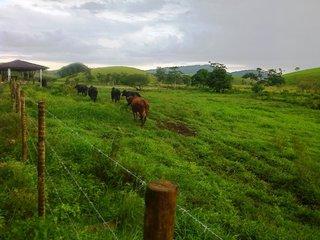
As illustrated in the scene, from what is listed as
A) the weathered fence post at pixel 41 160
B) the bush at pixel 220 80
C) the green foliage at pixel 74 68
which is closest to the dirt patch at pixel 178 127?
the weathered fence post at pixel 41 160

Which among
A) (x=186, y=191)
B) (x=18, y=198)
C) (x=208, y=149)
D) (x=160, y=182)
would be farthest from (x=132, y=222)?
(x=208, y=149)

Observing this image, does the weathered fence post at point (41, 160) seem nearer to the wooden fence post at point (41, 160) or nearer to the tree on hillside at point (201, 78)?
the wooden fence post at point (41, 160)

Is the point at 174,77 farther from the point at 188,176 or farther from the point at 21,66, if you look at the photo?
the point at 188,176

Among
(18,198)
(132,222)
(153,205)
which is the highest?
(153,205)

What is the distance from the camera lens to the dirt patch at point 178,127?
67.1 ft

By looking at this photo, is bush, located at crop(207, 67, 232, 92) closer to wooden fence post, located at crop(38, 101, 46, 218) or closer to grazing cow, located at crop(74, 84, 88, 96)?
grazing cow, located at crop(74, 84, 88, 96)

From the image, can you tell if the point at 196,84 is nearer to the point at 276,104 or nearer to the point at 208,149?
the point at 276,104

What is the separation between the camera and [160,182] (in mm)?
3029

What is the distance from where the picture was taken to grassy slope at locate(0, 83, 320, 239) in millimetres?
8188

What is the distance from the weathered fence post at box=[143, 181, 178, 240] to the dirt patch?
1708 centimetres

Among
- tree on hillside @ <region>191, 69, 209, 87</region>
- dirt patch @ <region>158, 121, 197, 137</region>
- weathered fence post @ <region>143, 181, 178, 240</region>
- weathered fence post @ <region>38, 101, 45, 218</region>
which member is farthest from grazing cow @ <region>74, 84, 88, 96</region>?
tree on hillside @ <region>191, 69, 209, 87</region>

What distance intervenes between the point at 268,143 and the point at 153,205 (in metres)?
17.8

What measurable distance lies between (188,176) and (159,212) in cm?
960

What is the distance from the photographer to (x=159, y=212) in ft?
9.37
